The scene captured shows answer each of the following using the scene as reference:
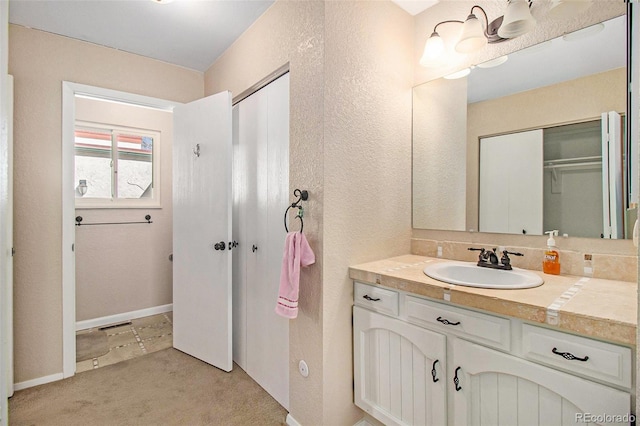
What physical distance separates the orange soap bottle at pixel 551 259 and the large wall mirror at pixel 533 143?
11 cm

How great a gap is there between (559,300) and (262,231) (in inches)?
63.3

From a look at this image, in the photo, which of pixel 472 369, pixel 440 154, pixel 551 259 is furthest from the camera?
pixel 440 154

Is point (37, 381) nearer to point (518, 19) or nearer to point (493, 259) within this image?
point (493, 259)

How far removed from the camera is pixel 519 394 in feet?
3.60

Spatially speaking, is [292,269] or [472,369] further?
[292,269]

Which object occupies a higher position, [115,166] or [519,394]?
[115,166]

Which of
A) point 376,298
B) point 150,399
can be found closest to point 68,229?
point 150,399

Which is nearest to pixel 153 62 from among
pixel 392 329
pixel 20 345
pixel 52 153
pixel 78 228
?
pixel 52 153

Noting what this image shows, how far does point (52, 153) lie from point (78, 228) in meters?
1.20

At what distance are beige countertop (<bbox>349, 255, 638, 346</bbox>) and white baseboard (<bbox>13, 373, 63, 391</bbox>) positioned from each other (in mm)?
2388

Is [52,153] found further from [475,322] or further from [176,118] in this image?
[475,322]

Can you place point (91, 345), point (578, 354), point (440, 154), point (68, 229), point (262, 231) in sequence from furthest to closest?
1. point (91, 345)
2. point (68, 229)
3. point (262, 231)
4. point (440, 154)
5. point (578, 354)

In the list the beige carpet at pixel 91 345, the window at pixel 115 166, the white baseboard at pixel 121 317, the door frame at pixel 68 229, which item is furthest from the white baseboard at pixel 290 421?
the window at pixel 115 166

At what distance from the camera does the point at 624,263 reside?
130 cm
